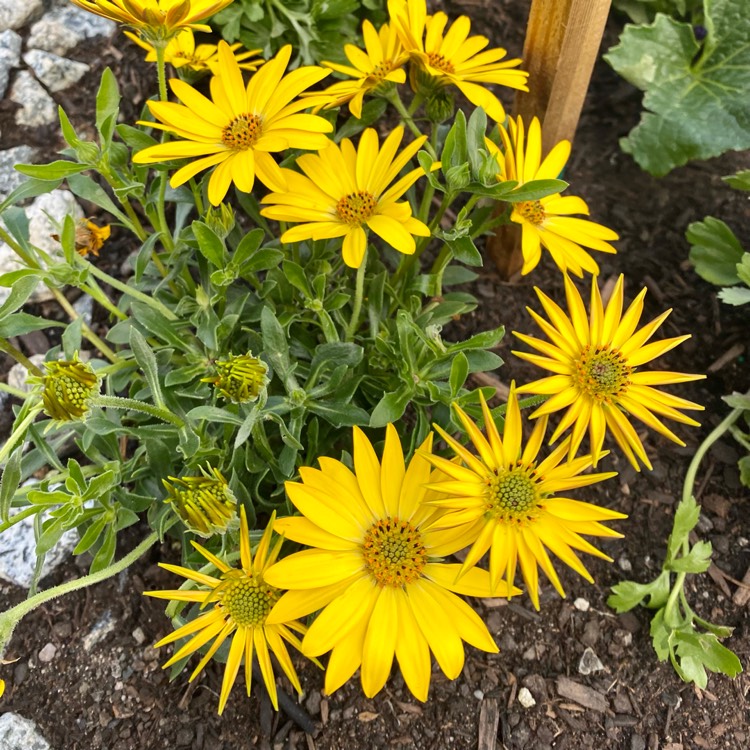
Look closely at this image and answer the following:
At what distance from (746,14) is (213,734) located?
2819mm

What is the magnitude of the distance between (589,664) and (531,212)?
3.94 feet

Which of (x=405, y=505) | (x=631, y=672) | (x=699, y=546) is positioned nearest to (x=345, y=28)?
(x=405, y=505)

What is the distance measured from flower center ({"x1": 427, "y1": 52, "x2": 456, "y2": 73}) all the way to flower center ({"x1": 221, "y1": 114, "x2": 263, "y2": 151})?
506mm

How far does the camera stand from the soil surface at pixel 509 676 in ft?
6.02

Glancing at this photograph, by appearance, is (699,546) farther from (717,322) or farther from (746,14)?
(746,14)

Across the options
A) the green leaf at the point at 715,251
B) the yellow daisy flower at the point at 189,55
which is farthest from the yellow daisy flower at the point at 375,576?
the green leaf at the point at 715,251

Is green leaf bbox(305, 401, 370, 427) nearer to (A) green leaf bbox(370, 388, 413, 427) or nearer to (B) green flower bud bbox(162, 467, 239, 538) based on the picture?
(A) green leaf bbox(370, 388, 413, 427)

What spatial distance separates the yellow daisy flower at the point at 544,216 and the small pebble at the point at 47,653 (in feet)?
5.13

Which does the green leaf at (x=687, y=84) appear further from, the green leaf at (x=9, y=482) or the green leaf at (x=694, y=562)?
the green leaf at (x=9, y=482)

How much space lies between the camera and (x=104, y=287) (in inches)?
95.3

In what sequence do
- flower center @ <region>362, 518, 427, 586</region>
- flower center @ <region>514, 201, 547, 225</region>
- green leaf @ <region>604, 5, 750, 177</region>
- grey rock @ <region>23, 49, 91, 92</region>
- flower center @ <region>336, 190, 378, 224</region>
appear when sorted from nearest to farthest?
1. flower center @ <region>362, 518, 427, 586</region>
2. flower center @ <region>336, 190, 378, 224</region>
3. flower center @ <region>514, 201, 547, 225</region>
4. green leaf @ <region>604, 5, 750, 177</region>
5. grey rock @ <region>23, 49, 91, 92</region>

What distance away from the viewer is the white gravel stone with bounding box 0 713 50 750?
1.77 metres

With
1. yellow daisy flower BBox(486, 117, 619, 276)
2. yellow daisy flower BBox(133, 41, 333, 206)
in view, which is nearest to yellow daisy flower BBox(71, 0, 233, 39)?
yellow daisy flower BBox(133, 41, 333, 206)

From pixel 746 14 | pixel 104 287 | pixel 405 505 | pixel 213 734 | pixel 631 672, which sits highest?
pixel 746 14
